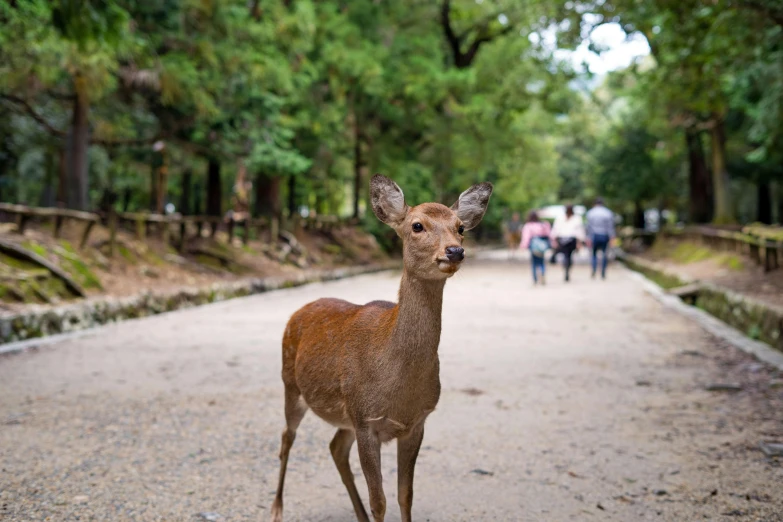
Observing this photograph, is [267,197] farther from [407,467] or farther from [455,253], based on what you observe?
[455,253]

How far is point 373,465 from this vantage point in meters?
3.27

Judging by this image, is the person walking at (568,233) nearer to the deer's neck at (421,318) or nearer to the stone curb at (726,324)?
the stone curb at (726,324)

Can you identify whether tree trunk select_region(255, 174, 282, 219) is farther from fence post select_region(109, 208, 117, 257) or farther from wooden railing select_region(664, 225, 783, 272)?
wooden railing select_region(664, 225, 783, 272)

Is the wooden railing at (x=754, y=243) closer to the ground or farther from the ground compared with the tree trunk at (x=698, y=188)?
closer to the ground

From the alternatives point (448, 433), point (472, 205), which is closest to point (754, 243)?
point (448, 433)

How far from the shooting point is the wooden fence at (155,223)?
14008 mm

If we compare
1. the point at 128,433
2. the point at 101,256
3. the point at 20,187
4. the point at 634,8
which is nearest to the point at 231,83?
the point at 101,256

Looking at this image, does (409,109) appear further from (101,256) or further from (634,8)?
(634,8)

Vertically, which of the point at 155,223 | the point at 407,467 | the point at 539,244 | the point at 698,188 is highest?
the point at 698,188

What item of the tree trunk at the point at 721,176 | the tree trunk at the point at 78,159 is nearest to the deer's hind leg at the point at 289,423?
the tree trunk at the point at 78,159

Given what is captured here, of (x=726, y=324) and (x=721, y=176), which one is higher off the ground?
(x=721, y=176)

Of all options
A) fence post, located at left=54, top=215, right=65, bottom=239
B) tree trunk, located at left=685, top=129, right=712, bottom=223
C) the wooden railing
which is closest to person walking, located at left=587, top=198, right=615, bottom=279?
the wooden railing

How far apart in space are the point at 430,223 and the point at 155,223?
17.4 metres

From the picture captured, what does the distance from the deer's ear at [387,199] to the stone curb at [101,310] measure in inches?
298
